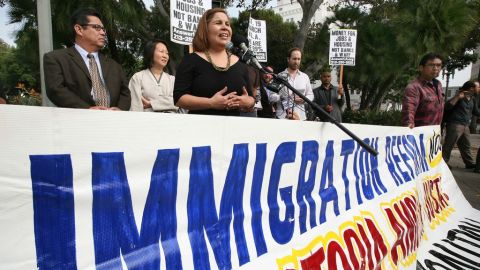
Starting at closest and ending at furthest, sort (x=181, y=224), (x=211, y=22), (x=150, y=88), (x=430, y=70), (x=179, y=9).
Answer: (x=181, y=224)
(x=211, y=22)
(x=150, y=88)
(x=179, y=9)
(x=430, y=70)

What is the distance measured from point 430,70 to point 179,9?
116 inches

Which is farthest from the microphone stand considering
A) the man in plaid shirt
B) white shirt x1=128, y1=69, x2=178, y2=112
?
the man in plaid shirt

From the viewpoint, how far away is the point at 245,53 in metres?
2.32

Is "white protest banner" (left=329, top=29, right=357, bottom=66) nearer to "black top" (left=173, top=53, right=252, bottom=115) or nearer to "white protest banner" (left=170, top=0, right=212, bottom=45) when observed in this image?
"white protest banner" (left=170, top=0, right=212, bottom=45)

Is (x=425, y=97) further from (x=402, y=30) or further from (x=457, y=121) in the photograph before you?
(x=402, y=30)

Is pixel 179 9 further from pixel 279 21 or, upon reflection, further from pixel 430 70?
pixel 279 21

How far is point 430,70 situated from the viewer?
4387mm

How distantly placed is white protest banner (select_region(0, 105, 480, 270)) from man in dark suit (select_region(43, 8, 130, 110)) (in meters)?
1.03

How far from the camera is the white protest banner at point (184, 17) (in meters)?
3.91

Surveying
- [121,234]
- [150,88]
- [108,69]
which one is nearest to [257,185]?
[121,234]

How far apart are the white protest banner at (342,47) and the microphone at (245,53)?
16.2ft

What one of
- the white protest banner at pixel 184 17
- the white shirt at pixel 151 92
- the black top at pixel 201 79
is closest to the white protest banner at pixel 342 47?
the white protest banner at pixel 184 17

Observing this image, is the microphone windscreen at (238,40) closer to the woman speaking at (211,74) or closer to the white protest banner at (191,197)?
the woman speaking at (211,74)

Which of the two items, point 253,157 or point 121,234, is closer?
point 121,234
